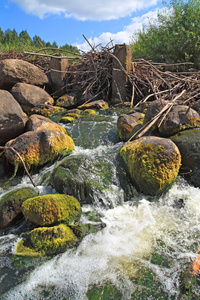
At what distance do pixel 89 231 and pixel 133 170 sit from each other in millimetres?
1486

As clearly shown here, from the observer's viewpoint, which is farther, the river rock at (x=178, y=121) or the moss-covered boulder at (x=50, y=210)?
the river rock at (x=178, y=121)

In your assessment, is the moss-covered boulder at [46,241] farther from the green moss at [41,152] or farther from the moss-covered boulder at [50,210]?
the green moss at [41,152]

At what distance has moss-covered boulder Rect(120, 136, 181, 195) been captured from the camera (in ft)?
13.2

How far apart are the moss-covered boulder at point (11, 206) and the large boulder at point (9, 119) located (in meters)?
2.10

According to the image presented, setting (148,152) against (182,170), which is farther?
(182,170)

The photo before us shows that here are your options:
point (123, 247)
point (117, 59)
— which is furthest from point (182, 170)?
point (117, 59)

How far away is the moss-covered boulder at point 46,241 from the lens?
293 centimetres

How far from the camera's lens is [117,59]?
7770 mm

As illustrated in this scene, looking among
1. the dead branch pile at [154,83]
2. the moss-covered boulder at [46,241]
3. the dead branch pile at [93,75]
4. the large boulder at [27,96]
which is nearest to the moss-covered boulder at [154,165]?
the moss-covered boulder at [46,241]

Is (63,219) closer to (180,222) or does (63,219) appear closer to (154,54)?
(180,222)

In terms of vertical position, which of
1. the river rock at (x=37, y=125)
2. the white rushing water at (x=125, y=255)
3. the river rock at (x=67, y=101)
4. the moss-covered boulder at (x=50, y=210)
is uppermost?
the river rock at (x=67, y=101)

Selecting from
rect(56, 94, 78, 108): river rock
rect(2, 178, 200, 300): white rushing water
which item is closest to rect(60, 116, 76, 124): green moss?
rect(56, 94, 78, 108): river rock

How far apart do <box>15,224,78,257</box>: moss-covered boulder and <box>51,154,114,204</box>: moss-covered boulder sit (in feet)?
3.13

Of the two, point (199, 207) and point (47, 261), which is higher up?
point (47, 261)
